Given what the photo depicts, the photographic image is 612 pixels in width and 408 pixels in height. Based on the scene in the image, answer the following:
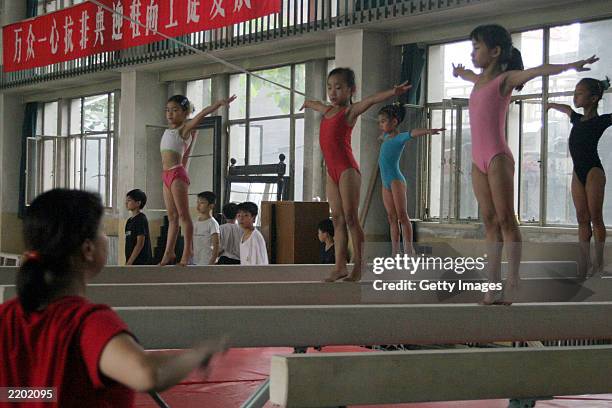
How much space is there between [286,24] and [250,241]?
17.3ft

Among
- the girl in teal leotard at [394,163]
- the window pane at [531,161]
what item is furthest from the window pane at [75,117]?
the girl in teal leotard at [394,163]

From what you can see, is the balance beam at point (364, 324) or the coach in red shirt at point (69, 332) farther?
the balance beam at point (364, 324)

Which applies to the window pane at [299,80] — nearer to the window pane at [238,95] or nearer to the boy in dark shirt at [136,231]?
the window pane at [238,95]

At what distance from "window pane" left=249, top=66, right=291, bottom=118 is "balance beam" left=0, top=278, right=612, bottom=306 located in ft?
29.7

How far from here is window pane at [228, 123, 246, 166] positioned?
48.5 feet

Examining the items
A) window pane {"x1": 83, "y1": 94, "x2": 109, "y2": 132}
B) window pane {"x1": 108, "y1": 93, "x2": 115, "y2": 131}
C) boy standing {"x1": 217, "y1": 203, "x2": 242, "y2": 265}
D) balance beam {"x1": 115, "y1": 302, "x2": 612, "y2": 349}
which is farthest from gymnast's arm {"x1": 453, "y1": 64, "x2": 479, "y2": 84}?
window pane {"x1": 83, "y1": 94, "x2": 109, "y2": 132}

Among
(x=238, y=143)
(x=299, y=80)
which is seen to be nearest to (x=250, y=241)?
(x=299, y=80)

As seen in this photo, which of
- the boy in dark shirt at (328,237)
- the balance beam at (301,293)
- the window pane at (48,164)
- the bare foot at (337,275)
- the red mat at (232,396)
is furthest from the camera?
the window pane at (48,164)

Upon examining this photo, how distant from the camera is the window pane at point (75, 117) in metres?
19.0

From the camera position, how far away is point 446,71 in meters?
11.6

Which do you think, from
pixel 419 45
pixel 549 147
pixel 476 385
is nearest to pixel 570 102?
pixel 549 147

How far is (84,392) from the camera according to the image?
1.77 m

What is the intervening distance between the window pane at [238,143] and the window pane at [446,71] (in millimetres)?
4053

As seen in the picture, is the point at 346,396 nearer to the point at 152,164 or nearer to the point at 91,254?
the point at 91,254
